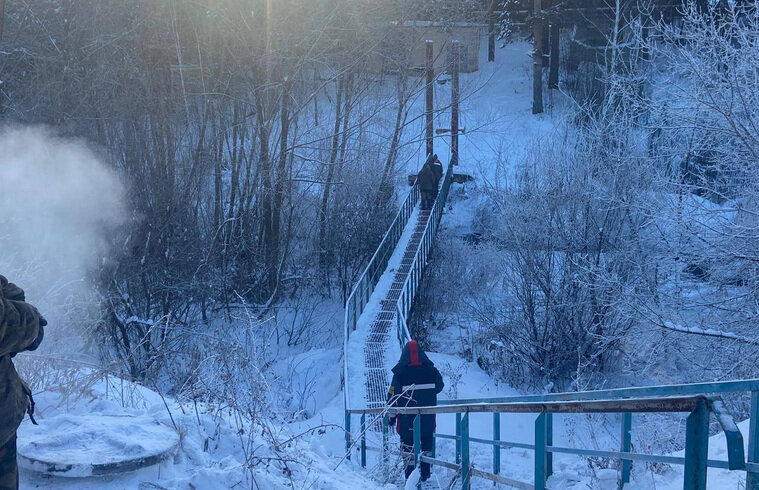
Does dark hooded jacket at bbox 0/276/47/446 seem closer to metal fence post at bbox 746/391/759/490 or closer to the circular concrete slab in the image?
the circular concrete slab

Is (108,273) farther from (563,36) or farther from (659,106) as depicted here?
(563,36)

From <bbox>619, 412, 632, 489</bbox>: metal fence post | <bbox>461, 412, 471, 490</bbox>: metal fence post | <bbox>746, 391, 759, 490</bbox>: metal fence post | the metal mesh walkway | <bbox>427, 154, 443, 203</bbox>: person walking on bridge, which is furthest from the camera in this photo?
<bbox>427, 154, 443, 203</bbox>: person walking on bridge

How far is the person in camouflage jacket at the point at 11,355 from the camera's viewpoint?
2.68 m

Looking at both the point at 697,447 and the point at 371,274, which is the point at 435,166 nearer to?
the point at 371,274

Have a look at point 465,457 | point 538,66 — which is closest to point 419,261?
point 465,457

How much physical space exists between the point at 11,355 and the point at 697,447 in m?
2.51

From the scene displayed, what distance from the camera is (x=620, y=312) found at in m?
14.1

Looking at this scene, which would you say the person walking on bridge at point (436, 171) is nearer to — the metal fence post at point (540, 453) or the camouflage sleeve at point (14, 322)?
the metal fence post at point (540, 453)

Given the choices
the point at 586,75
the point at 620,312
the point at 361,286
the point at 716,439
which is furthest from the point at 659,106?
the point at 586,75

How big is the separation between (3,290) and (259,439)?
214cm

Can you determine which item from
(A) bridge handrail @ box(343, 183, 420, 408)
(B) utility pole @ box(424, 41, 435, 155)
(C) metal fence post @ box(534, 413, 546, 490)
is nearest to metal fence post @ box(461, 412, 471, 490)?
(C) metal fence post @ box(534, 413, 546, 490)

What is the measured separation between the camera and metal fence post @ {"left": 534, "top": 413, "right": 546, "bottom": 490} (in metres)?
3.95

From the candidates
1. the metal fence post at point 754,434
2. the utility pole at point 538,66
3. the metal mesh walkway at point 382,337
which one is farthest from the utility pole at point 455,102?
the metal fence post at point 754,434

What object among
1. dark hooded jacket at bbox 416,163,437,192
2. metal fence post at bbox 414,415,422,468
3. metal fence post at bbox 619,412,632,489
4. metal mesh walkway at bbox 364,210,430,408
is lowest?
metal mesh walkway at bbox 364,210,430,408
